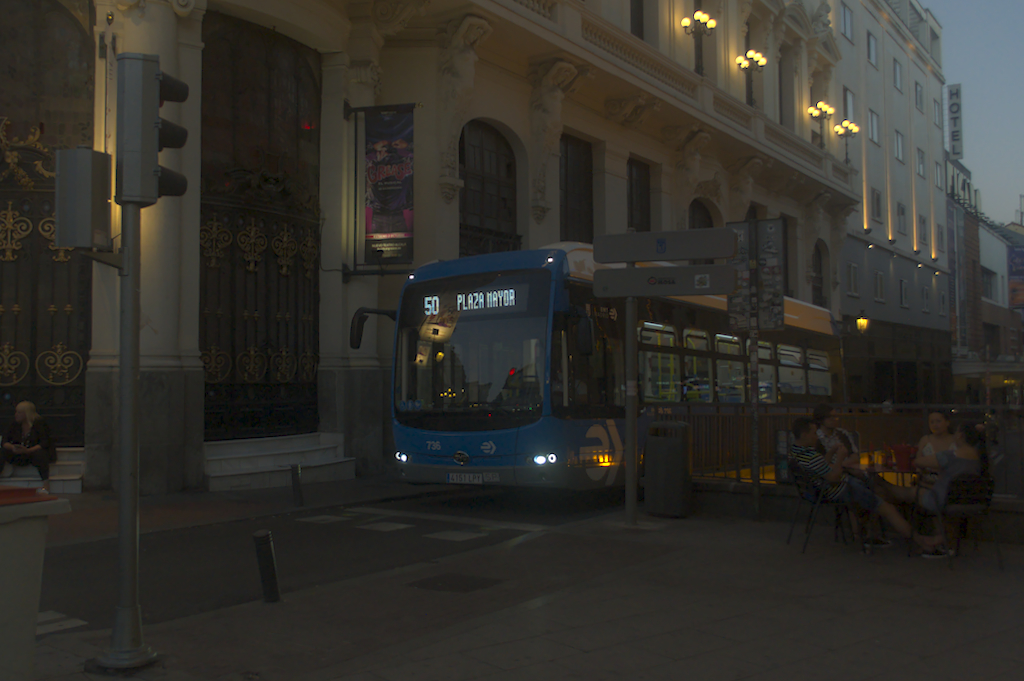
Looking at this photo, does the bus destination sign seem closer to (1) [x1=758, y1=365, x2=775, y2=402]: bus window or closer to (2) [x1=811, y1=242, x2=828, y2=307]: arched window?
(1) [x1=758, y1=365, x2=775, y2=402]: bus window

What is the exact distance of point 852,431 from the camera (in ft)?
32.9

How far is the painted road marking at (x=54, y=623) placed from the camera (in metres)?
6.25

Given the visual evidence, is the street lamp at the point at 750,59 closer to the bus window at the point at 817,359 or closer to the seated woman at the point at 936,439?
the bus window at the point at 817,359

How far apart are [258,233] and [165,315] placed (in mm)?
2561

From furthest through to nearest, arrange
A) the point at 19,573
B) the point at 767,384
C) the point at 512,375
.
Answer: the point at 767,384 → the point at 512,375 → the point at 19,573

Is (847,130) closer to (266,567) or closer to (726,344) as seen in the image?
(726,344)

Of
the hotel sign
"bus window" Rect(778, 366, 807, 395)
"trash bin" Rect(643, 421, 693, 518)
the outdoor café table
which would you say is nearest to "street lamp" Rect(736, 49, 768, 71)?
"bus window" Rect(778, 366, 807, 395)


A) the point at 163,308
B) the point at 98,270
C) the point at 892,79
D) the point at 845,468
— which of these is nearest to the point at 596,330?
the point at 845,468

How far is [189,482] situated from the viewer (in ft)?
44.7

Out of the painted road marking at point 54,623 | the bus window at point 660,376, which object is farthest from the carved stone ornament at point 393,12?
the painted road marking at point 54,623

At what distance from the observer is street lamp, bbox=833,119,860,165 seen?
36.2 m

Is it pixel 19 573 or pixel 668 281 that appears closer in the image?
pixel 19 573

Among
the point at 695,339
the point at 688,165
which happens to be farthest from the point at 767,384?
the point at 688,165

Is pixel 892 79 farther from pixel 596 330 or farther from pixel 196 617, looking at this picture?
pixel 196 617
